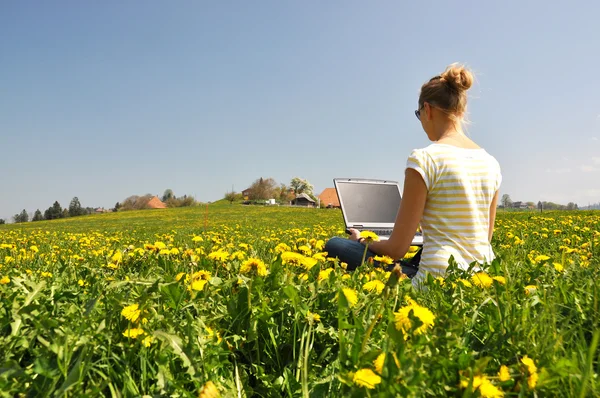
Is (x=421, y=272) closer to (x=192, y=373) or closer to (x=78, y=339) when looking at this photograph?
(x=192, y=373)

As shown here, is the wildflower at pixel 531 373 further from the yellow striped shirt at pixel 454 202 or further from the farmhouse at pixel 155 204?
the farmhouse at pixel 155 204

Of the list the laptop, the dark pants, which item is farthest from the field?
the laptop

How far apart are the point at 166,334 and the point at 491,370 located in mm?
1051

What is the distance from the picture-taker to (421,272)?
9.68 ft

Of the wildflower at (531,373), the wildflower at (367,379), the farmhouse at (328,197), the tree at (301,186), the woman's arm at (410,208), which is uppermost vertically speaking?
the tree at (301,186)

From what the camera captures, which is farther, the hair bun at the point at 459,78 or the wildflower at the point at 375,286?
the hair bun at the point at 459,78

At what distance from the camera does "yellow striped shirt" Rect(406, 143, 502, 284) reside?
290 cm

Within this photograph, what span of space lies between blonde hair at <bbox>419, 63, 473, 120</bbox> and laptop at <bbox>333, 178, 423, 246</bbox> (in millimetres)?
1960

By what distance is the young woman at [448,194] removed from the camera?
9.55 ft

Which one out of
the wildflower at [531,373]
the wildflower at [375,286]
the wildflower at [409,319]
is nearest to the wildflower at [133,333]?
the wildflower at [409,319]

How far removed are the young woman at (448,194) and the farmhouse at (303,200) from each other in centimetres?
8897

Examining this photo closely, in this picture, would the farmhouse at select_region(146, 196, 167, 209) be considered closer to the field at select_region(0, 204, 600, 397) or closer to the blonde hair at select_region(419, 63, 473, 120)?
the blonde hair at select_region(419, 63, 473, 120)

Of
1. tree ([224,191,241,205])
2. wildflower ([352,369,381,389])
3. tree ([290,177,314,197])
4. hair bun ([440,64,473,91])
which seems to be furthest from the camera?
tree ([290,177,314,197])

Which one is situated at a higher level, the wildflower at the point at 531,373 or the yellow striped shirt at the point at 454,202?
the yellow striped shirt at the point at 454,202
